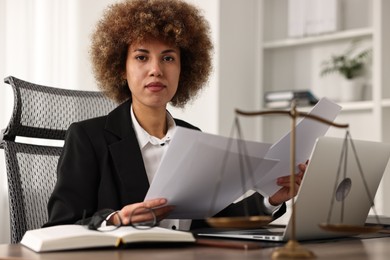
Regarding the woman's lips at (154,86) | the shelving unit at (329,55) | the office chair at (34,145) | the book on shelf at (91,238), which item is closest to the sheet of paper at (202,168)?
the book on shelf at (91,238)

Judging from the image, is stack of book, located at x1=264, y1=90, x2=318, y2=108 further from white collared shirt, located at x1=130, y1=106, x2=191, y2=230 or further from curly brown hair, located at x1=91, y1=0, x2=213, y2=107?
white collared shirt, located at x1=130, y1=106, x2=191, y2=230

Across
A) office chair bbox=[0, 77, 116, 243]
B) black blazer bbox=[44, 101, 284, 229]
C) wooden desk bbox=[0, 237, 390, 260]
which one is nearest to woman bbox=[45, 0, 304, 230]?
black blazer bbox=[44, 101, 284, 229]

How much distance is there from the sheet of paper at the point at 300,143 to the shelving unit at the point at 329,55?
1943 millimetres

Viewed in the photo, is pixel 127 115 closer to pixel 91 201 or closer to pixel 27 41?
pixel 91 201

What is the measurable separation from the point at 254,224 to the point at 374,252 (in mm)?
315

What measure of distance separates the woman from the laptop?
18 cm

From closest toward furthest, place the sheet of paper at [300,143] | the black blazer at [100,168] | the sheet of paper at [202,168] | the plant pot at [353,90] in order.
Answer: the sheet of paper at [202,168], the sheet of paper at [300,143], the black blazer at [100,168], the plant pot at [353,90]

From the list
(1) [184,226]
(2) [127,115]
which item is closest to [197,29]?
(2) [127,115]

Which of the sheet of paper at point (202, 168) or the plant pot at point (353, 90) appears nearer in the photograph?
the sheet of paper at point (202, 168)

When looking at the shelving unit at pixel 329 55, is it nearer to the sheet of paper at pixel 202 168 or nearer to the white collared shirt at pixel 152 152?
the white collared shirt at pixel 152 152

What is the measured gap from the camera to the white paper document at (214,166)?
52.5 inches

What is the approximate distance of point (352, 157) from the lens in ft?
4.74

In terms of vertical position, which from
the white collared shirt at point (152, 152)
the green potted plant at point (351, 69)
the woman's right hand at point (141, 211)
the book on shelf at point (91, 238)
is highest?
the green potted plant at point (351, 69)

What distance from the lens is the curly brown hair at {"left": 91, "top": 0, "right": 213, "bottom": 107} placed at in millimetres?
1949
